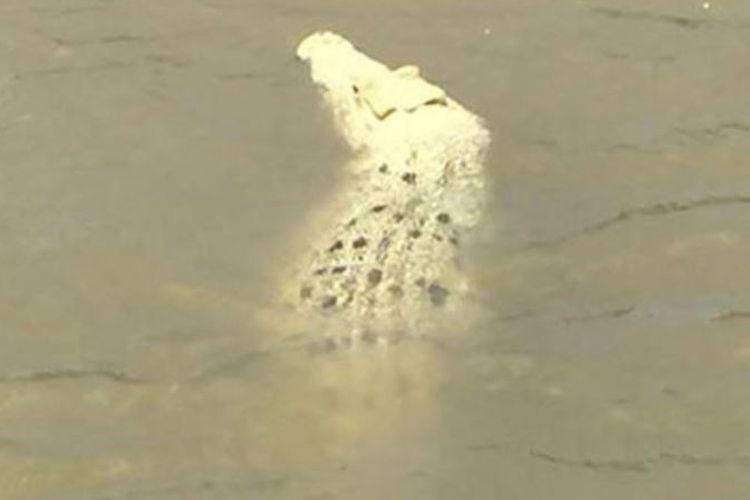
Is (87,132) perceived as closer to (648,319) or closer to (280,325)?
(280,325)

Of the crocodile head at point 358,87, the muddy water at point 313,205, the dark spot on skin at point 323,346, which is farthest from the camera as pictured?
the crocodile head at point 358,87

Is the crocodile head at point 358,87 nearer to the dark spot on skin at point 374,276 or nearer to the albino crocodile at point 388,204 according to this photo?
the albino crocodile at point 388,204

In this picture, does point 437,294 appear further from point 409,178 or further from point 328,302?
point 409,178

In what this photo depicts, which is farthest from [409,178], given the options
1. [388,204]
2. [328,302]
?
[328,302]

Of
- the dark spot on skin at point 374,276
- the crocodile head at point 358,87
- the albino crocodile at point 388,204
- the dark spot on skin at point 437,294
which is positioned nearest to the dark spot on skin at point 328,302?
the albino crocodile at point 388,204

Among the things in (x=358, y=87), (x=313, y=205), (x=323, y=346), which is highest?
(x=358, y=87)

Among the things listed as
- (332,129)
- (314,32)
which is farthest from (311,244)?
(314,32)
